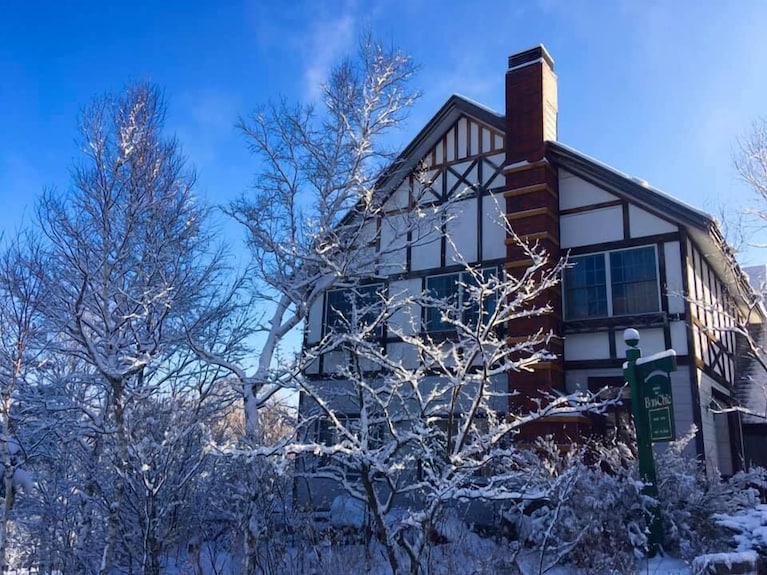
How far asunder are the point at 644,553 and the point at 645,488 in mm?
832

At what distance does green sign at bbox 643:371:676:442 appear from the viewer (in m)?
9.03

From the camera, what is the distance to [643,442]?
9.24 metres

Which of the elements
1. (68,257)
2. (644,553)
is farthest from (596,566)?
(68,257)

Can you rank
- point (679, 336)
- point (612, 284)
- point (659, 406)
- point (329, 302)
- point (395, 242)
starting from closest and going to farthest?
point (659, 406), point (679, 336), point (612, 284), point (395, 242), point (329, 302)

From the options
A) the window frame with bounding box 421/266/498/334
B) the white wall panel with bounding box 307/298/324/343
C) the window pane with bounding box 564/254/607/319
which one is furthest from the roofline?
the white wall panel with bounding box 307/298/324/343

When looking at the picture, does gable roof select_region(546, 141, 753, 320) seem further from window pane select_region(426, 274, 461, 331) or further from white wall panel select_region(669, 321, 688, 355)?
window pane select_region(426, 274, 461, 331)

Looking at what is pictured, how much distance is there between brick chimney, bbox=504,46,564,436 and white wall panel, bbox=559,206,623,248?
24 cm

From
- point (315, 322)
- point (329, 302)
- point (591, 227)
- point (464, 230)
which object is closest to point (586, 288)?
point (591, 227)

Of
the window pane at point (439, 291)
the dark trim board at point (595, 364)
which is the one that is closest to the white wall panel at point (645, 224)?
the dark trim board at point (595, 364)

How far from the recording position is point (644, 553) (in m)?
8.88

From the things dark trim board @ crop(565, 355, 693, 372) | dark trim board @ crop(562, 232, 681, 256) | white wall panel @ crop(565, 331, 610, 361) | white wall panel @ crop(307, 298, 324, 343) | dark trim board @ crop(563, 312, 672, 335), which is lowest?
dark trim board @ crop(565, 355, 693, 372)

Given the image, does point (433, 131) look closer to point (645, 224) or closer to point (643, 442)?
point (645, 224)

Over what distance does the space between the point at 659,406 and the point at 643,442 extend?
1.79 ft

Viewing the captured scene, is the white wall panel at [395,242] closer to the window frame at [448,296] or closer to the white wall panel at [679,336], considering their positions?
the window frame at [448,296]
